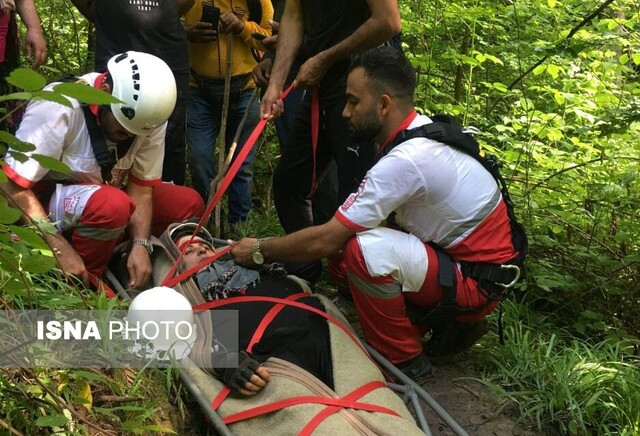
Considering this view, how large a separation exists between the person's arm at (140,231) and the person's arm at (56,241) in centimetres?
26

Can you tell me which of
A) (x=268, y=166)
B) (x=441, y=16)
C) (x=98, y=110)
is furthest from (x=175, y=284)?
(x=441, y=16)

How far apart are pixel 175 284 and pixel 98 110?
0.92m

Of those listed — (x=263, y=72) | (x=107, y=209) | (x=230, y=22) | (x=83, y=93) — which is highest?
(x=83, y=93)

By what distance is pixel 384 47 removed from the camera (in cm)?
334

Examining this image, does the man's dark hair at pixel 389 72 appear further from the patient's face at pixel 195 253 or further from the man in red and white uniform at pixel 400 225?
the patient's face at pixel 195 253

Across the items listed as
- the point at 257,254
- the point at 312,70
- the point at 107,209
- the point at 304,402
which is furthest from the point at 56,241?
the point at 312,70

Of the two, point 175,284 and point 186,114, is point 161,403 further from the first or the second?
point 186,114

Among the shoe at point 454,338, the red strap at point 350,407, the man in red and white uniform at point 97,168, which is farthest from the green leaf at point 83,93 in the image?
the shoe at point 454,338

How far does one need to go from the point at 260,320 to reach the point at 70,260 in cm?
93

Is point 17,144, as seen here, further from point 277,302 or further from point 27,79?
point 277,302

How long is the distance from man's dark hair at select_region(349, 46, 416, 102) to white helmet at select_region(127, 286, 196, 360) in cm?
145

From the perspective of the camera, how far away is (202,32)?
14.9ft

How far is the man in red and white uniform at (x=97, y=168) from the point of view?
2.99 meters

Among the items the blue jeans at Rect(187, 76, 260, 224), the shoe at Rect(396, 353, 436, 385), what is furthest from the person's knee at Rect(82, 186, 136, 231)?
the shoe at Rect(396, 353, 436, 385)
